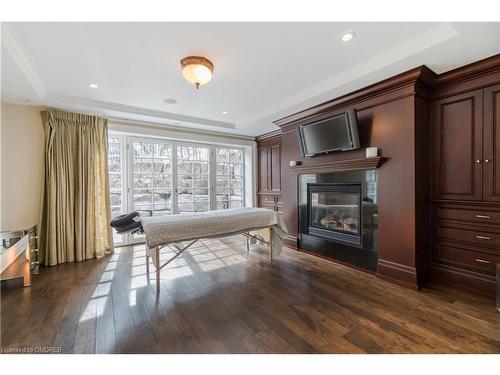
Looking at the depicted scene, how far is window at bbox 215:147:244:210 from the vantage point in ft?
17.3

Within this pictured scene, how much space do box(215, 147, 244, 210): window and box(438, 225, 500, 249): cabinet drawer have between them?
398 cm

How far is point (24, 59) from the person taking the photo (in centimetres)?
207

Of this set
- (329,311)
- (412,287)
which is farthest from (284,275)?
(412,287)

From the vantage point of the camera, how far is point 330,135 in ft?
10.0

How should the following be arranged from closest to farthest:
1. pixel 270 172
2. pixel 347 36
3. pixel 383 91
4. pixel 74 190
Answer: pixel 347 36 → pixel 383 91 → pixel 74 190 → pixel 270 172

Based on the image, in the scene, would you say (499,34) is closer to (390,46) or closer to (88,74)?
(390,46)

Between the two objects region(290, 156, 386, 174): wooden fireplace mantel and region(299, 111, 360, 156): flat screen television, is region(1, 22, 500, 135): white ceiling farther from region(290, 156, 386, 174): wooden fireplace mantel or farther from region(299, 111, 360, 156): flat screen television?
region(290, 156, 386, 174): wooden fireplace mantel

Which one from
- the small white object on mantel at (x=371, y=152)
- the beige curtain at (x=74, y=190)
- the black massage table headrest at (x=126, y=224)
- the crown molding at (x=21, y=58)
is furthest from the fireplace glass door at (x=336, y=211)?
the crown molding at (x=21, y=58)

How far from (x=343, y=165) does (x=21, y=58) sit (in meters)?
3.67

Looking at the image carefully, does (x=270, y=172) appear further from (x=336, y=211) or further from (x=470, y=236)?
(x=470, y=236)

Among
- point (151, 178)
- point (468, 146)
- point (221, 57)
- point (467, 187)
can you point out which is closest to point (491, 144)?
point (468, 146)

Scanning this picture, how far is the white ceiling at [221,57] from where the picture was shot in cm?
176

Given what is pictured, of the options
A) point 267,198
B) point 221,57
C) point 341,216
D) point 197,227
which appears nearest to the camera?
point 221,57

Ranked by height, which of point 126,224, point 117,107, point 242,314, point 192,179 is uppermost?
point 117,107
